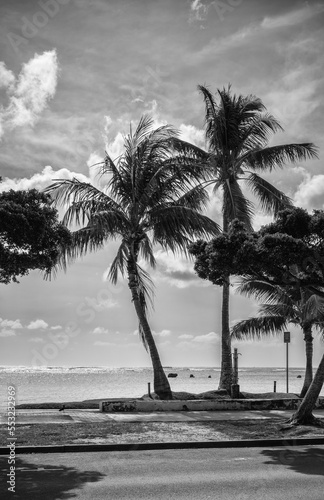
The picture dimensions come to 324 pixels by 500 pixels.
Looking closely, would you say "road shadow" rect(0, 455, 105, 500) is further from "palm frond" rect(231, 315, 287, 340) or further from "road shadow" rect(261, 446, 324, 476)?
"palm frond" rect(231, 315, 287, 340)

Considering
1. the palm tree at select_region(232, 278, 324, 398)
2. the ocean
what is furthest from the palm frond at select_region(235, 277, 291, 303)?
the ocean

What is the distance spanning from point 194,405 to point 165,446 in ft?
25.0

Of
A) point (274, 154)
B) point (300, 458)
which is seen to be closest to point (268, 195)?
point (274, 154)

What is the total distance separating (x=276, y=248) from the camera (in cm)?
1389

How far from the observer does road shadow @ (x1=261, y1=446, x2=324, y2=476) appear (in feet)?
32.8

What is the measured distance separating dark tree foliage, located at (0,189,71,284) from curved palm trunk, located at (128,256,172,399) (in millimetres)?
9256

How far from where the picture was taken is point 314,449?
1239 cm

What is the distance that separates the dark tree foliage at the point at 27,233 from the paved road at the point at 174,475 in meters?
4.32

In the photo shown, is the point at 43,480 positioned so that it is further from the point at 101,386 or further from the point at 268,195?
the point at 101,386

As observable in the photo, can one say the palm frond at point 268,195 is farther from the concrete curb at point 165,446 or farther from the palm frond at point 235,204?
the concrete curb at point 165,446

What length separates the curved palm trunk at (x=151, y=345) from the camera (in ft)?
74.0

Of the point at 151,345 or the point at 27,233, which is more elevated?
the point at 27,233

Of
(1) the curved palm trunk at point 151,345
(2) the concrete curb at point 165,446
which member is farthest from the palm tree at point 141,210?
(2) the concrete curb at point 165,446

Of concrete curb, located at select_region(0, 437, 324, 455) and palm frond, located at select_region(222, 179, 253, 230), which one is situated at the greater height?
palm frond, located at select_region(222, 179, 253, 230)
